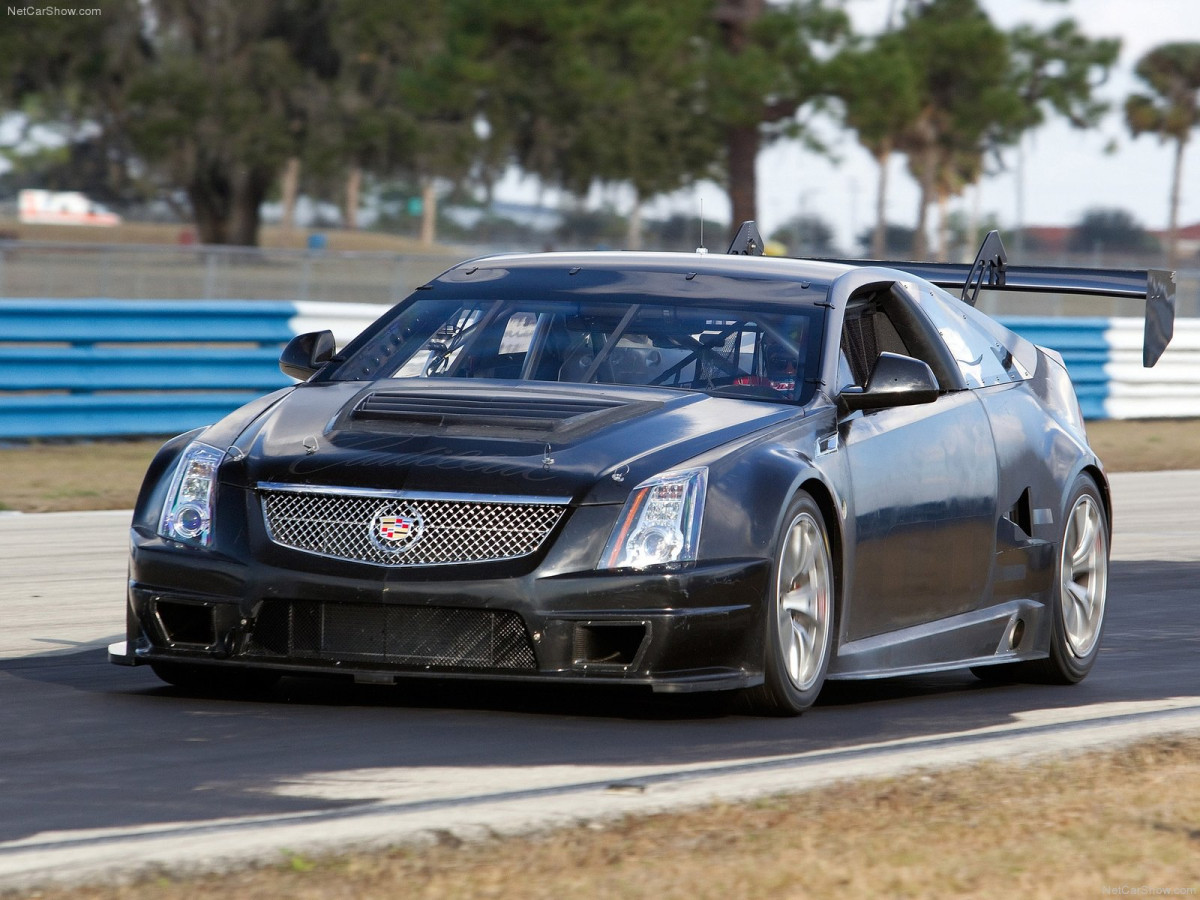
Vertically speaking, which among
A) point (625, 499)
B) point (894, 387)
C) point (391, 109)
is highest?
point (391, 109)

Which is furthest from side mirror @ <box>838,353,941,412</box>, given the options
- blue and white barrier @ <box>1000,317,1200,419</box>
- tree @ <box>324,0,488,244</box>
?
tree @ <box>324,0,488,244</box>

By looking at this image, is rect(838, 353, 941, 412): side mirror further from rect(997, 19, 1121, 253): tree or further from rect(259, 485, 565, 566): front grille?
rect(997, 19, 1121, 253): tree

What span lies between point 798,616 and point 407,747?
1.33 meters

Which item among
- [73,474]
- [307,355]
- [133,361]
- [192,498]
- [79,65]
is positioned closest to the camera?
[192,498]

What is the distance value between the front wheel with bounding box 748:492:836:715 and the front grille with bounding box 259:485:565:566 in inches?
28.6

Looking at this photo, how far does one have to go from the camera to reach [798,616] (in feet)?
21.4

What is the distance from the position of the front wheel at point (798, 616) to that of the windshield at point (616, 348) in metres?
0.54

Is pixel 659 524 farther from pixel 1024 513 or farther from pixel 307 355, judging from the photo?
pixel 1024 513

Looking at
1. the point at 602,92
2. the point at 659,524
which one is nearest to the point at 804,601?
the point at 659,524

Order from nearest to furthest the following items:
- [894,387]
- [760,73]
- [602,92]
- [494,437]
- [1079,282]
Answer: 1. [494,437]
2. [894,387]
3. [1079,282]
4. [760,73]
5. [602,92]

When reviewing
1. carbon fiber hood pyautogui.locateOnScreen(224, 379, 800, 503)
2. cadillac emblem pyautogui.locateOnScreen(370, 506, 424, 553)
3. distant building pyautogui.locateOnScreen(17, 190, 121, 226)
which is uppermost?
carbon fiber hood pyautogui.locateOnScreen(224, 379, 800, 503)

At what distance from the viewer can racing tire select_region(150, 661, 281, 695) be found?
6668mm

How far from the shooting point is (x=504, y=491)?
6.11 m

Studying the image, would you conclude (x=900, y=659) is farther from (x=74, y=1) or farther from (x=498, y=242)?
(x=498, y=242)
